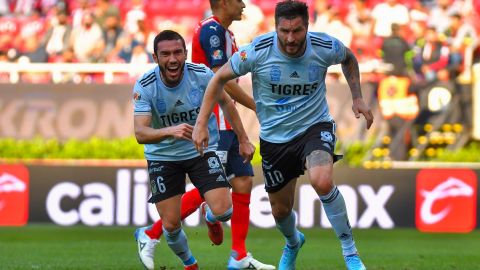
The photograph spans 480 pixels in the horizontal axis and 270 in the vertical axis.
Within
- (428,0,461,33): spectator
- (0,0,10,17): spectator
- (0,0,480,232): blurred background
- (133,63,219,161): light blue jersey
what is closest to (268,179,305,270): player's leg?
(133,63,219,161): light blue jersey

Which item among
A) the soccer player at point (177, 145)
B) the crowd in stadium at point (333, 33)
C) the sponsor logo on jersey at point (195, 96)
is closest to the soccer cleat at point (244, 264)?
the soccer player at point (177, 145)

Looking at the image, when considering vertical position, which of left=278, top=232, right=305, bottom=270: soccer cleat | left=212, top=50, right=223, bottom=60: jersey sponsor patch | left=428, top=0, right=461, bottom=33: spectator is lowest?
left=278, top=232, right=305, bottom=270: soccer cleat

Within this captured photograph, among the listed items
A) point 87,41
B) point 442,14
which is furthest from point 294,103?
point 442,14

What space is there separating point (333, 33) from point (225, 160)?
9635 mm

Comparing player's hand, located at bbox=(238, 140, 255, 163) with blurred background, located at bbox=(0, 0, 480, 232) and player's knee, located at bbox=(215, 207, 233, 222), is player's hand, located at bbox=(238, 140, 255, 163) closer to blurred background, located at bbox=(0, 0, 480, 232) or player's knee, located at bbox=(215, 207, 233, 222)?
player's knee, located at bbox=(215, 207, 233, 222)

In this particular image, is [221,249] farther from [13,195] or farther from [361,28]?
[361,28]

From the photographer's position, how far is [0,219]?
17.6 metres

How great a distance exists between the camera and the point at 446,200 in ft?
56.9

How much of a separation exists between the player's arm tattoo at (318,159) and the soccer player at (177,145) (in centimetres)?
96

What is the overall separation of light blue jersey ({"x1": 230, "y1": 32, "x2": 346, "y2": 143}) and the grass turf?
6.66 feet

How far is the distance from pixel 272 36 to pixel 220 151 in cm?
179

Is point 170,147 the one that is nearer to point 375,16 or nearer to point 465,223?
point 465,223

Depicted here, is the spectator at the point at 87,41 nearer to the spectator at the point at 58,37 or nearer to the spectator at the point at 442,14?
the spectator at the point at 58,37

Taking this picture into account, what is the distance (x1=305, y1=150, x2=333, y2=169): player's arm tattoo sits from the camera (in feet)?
29.5
